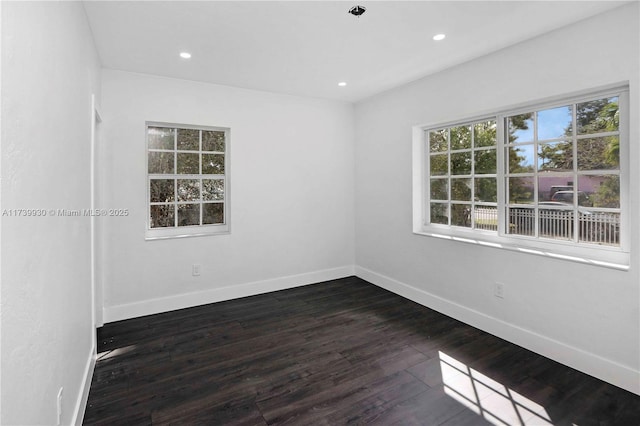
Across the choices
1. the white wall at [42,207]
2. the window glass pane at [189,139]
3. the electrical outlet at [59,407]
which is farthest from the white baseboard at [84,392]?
the window glass pane at [189,139]

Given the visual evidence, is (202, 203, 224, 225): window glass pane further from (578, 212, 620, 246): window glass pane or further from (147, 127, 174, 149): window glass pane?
(578, 212, 620, 246): window glass pane

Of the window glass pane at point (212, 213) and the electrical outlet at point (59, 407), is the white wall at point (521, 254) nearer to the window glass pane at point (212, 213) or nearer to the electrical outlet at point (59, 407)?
the window glass pane at point (212, 213)

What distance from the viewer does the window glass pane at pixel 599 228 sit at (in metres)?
2.49

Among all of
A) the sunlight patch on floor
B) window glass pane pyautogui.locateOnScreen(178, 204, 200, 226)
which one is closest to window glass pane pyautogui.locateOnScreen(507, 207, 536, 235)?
the sunlight patch on floor

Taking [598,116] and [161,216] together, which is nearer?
[598,116]

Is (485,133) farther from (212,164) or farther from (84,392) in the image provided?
(84,392)

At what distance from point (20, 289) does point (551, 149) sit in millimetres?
3603

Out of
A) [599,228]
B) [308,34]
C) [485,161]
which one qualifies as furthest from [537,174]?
[308,34]

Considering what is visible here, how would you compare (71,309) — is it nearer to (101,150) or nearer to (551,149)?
(101,150)

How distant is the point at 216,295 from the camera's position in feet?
13.2

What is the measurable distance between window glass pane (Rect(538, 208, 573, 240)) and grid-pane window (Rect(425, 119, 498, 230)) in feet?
1.40

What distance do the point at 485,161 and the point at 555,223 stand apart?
902 millimetres

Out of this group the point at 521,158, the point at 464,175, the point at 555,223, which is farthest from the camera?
the point at 464,175

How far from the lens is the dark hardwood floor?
2.05m
